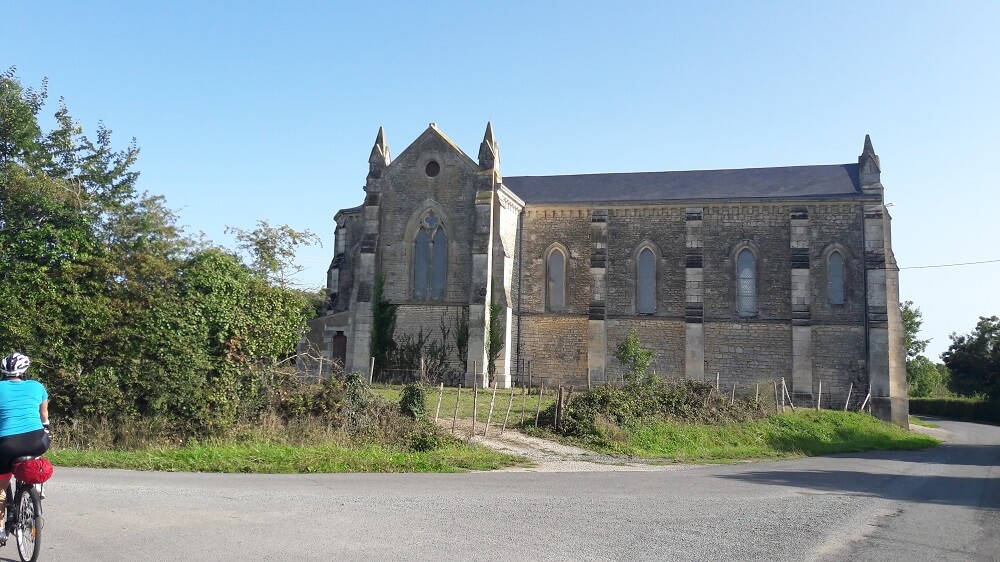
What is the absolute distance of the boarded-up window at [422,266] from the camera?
107 ft

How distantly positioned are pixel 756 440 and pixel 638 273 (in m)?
15.4

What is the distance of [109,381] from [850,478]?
47.3 feet

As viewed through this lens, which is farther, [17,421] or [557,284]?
[557,284]

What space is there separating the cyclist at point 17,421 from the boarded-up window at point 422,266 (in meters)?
25.3

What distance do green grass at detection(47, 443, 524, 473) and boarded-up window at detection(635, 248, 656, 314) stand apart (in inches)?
822

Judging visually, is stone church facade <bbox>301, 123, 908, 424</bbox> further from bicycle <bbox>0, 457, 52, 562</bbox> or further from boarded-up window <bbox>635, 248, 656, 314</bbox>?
bicycle <bbox>0, 457, 52, 562</bbox>

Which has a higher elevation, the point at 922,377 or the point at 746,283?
the point at 746,283

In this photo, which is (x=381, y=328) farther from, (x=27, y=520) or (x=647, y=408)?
(x=27, y=520)

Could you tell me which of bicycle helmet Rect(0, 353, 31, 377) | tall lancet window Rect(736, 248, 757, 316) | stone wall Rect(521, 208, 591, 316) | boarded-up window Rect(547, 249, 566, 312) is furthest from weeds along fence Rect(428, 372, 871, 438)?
bicycle helmet Rect(0, 353, 31, 377)

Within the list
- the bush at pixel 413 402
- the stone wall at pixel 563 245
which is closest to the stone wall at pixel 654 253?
the stone wall at pixel 563 245

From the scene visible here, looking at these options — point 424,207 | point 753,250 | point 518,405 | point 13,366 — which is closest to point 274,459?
point 13,366

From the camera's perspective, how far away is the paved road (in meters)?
7.33

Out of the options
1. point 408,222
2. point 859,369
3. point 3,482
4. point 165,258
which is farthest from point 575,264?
point 3,482

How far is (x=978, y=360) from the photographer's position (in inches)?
1932
